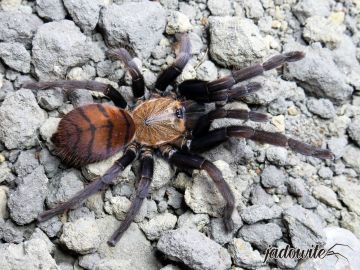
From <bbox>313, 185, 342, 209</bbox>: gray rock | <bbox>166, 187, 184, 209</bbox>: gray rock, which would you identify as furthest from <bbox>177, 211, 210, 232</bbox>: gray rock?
<bbox>313, 185, 342, 209</bbox>: gray rock

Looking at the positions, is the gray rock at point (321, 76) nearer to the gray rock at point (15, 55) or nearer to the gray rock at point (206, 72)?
the gray rock at point (206, 72)

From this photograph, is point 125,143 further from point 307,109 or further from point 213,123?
point 307,109

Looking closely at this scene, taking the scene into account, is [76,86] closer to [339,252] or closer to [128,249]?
[128,249]

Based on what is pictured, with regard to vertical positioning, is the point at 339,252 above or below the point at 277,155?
below

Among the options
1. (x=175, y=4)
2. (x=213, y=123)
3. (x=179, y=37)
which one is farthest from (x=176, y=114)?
(x=175, y=4)

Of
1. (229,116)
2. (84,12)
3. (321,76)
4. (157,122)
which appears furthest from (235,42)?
(84,12)

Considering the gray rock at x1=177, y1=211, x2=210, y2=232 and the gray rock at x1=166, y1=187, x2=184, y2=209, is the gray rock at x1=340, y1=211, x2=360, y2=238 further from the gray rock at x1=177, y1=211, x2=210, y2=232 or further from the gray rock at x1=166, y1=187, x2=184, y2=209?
the gray rock at x1=166, y1=187, x2=184, y2=209
